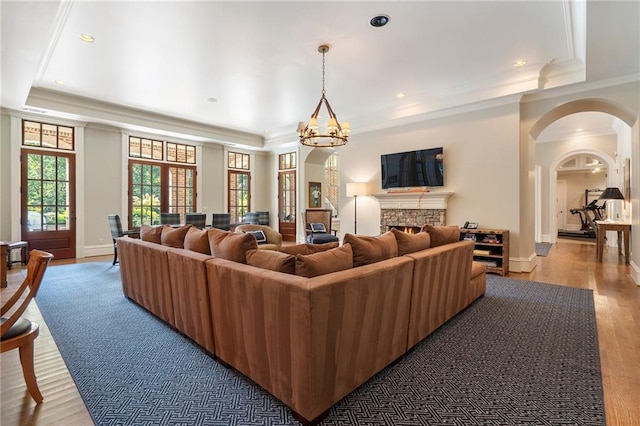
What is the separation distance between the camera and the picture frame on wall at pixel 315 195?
9.11 meters

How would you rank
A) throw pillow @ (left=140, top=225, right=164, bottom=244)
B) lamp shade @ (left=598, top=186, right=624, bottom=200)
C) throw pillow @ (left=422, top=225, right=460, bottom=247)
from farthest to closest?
lamp shade @ (left=598, top=186, right=624, bottom=200)
throw pillow @ (left=140, top=225, right=164, bottom=244)
throw pillow @ (left=422, top=225, right=460, bottom=247)

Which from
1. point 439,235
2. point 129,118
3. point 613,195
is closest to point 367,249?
point 439,235

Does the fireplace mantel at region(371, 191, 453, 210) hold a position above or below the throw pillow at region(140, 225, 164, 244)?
above

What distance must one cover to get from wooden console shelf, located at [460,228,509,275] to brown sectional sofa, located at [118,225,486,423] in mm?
2554

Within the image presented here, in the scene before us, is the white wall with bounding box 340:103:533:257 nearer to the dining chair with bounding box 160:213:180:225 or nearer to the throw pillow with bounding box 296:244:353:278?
the throw pillow with bounding box 296:244:353:278

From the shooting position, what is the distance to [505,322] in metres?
2.94

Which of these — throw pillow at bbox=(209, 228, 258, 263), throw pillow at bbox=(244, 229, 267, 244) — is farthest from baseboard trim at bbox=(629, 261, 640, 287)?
throw pillow at bbox=(244, 229, 267, 244)

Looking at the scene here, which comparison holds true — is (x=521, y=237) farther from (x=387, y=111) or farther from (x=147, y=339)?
(x=147, y=339)

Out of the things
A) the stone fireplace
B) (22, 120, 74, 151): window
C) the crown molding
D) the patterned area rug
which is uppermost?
the crown molding

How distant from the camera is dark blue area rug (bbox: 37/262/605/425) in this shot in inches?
65.6

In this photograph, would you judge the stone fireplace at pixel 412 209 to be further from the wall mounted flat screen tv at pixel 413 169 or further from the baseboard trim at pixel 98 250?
the baseboard trim at pixel 98 250

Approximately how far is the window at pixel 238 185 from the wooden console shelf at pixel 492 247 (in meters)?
6.24

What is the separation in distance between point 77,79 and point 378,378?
5981 millimetres

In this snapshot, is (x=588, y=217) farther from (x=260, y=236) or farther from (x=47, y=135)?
(x=47, y=135)
